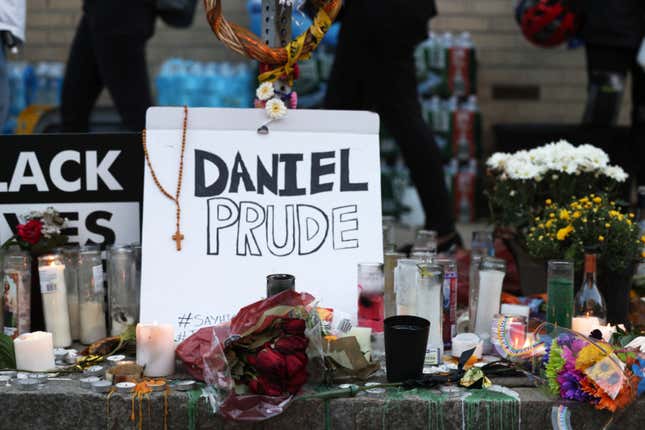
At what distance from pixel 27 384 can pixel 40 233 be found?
56cm

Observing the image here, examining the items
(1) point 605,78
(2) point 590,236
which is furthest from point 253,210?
(1) point 605,78

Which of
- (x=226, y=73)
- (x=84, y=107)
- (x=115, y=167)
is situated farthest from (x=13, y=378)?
(x=226, y=73)

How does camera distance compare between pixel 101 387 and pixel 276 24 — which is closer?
pixel 101 387

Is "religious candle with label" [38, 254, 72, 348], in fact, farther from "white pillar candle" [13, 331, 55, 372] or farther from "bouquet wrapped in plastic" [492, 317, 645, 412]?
"bouquet wrapped in plastic" [492, 317, 645, 412]

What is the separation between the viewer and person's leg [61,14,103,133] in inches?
146

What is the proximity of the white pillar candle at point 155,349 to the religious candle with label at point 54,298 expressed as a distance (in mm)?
367

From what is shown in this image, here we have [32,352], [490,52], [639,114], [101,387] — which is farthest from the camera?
[490,52]

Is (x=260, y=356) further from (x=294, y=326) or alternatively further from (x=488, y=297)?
(x=488, y=297)

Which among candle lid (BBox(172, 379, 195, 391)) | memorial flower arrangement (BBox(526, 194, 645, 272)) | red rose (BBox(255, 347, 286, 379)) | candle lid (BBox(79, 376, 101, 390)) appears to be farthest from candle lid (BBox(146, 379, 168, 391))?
memorial flower arrangement (BBox(526, 194, 645, 272))

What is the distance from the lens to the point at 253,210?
2.35 metres

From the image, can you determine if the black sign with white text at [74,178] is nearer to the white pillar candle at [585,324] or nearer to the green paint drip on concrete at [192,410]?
the green paint drip on concrete at [192,410]

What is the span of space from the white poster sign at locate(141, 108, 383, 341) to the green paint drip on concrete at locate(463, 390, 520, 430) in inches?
20.1

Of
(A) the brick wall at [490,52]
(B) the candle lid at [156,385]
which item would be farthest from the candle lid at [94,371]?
(A) the brick wall at [490,52]

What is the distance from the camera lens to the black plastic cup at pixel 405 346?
6.28ft
